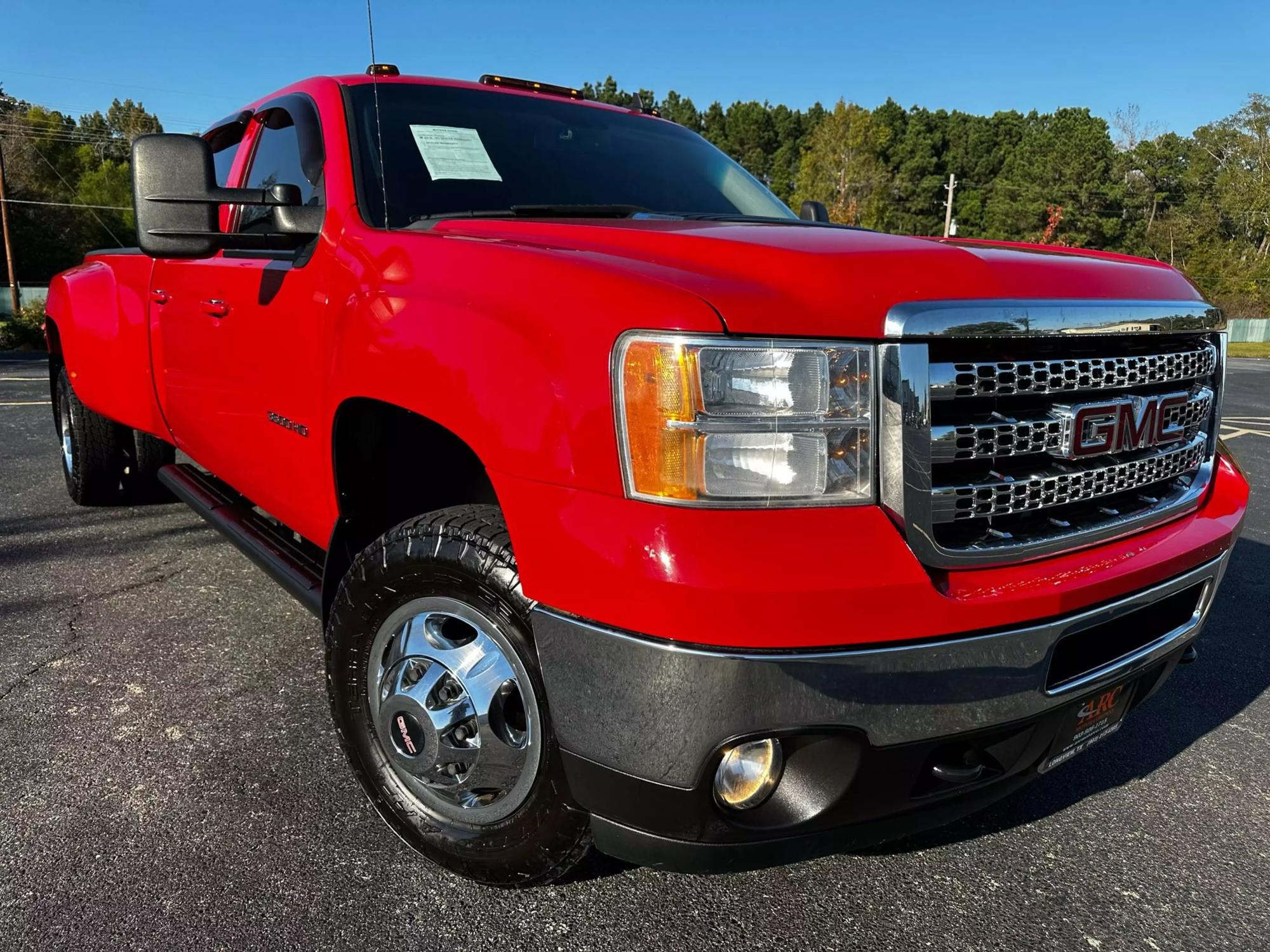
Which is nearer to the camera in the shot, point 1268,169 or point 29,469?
point 29,469

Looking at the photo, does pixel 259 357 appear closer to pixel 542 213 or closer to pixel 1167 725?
pixel 542 213

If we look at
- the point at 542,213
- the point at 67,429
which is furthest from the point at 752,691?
the point at 67,429

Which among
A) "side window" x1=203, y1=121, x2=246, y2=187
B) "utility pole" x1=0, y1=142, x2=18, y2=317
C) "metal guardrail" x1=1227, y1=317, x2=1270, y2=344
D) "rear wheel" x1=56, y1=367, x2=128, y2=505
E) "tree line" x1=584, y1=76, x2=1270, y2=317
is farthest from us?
"tree line" x1=584, y1=76, x2=1270, y2=317

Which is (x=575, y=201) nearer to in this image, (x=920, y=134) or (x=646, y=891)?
(x=646, y=891)

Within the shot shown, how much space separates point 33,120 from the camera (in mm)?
56562

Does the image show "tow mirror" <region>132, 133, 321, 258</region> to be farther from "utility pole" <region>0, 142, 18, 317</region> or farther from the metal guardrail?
the metal guardrail

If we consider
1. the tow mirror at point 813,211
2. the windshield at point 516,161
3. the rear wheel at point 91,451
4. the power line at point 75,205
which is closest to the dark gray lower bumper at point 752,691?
the windshield at point 516,161

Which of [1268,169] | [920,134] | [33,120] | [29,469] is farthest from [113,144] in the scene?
[1268,169]

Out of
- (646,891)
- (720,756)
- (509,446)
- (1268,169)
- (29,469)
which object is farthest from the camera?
(1268,169)

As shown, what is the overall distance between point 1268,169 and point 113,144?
73.3 m

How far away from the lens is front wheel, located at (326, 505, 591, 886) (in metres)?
1.77

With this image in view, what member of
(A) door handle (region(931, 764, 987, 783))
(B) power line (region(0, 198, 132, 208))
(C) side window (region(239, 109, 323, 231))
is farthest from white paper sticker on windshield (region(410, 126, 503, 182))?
(B) power line (region(0, 198, 132, 208))

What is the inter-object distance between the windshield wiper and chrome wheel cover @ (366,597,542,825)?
1.02 m

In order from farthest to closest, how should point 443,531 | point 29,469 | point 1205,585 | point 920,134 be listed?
point 920,134 < point 29,469 < point 1205,585 < point 443,531
